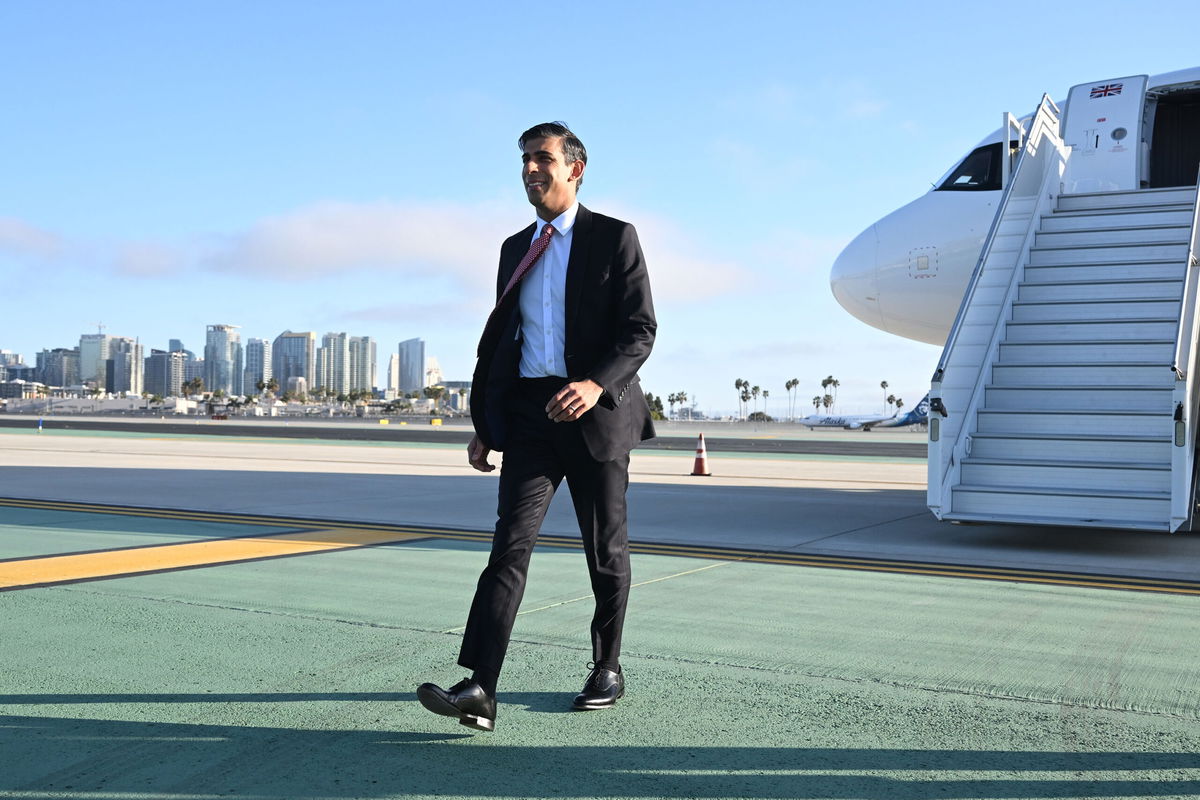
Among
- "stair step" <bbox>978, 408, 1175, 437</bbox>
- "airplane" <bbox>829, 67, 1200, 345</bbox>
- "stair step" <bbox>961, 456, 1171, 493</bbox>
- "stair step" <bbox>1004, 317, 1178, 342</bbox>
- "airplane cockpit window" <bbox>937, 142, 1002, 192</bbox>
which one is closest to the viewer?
"stair step" <bbox>961, 456, 1171, 493</bbox>

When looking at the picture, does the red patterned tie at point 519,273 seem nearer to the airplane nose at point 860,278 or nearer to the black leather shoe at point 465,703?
the black leather shoe at point 465,703

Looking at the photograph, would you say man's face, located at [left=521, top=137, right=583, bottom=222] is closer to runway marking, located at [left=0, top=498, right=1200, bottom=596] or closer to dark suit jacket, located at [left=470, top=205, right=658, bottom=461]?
dark suit jacket, located at [left=470, top=205, right=658, bottom=461]

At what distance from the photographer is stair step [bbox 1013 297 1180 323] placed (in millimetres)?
9234

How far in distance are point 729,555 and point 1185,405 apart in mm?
3312

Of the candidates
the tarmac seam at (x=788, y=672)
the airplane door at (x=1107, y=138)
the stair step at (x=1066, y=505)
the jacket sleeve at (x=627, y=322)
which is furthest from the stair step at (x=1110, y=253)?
the jacket sleeve at (x=627, y=322)

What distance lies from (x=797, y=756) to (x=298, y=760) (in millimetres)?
1438

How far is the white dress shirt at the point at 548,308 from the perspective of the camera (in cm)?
359

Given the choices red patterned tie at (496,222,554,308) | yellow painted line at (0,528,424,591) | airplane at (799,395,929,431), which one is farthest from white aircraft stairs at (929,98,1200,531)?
airplane at (799,395,929,431)

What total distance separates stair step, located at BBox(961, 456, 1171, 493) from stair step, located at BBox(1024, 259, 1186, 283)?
2.28 meters

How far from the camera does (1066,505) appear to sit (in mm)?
8016

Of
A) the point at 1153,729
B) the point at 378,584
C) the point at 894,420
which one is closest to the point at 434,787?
the point at 1153,729

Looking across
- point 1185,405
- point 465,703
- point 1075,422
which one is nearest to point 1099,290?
point 1075,422

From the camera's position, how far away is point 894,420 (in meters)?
81.8

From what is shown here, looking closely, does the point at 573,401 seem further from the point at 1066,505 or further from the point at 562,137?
the point at 1066,505
